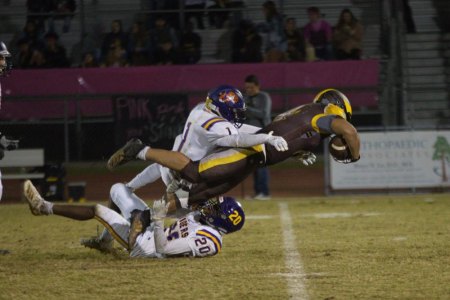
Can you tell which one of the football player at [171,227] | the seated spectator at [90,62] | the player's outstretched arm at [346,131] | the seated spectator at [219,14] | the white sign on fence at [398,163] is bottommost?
the white sign on fence at [398,163]

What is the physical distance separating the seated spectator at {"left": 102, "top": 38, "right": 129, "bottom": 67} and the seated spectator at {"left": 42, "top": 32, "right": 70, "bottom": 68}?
2.66ft

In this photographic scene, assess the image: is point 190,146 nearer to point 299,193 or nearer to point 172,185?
point 172,185

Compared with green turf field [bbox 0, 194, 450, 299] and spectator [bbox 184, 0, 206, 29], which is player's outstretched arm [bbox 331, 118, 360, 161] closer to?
green turf field [bbox 0, 194, 450, 299]

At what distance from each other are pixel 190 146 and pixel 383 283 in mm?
2658

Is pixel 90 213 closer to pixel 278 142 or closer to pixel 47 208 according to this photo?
pixel 47 208

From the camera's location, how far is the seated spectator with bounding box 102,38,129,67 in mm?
18453

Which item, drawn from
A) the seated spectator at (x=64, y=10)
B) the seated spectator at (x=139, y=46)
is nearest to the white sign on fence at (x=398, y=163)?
the seated spectator at (x=139, y=46)

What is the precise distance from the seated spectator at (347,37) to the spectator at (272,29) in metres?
1.07

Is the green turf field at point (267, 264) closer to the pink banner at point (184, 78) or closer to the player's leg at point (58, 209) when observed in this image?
the player's leg at point (58, 209)

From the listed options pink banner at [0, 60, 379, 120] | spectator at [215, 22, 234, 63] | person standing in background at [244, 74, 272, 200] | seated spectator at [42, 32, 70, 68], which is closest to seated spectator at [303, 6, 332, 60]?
pink banner at [0, 60, 379, 120]

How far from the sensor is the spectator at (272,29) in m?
18.7

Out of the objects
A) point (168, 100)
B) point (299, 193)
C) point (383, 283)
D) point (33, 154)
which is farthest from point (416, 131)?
point (383, 283)

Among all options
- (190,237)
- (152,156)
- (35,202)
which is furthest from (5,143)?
(190,237)

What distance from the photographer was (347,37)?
18.3m
